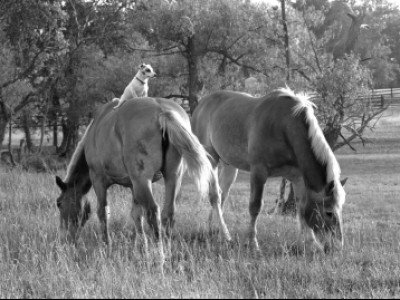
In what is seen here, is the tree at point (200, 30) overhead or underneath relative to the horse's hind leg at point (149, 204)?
overhead

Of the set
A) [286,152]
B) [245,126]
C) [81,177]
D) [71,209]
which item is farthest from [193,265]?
[245,126]

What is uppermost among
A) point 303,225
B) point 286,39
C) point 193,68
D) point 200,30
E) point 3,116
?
point 200,30

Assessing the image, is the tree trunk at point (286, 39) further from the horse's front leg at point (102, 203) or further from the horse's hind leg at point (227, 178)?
the horse's front leg at point (102, 203)

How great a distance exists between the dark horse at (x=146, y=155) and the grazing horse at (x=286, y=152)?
1021 mm

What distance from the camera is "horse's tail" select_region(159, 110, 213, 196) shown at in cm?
521

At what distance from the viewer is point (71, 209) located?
6418 millimetres

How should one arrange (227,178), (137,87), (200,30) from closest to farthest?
1. (137,87)
2. (227,178)
3. (200,30)

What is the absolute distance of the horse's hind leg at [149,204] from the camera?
5258mm

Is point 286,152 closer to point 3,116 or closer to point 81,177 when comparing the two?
point 81,177

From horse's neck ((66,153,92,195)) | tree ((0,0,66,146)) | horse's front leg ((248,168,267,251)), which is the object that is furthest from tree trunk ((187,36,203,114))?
horse's front leg ((248,168,267,251))

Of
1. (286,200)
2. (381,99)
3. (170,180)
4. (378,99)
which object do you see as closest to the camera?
(170,180)

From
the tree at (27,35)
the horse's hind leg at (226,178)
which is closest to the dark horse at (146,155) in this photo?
the horse's hind leg at (226,178)

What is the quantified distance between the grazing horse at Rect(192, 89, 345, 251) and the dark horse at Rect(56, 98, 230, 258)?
3.35 ft

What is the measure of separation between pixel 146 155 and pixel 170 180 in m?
0.35
